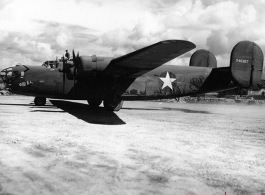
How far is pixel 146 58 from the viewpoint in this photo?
37.3 feet

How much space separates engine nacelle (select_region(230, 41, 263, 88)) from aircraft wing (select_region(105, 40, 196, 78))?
19.0ft

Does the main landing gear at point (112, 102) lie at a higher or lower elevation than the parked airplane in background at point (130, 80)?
lower

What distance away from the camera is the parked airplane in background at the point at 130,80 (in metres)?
14.8

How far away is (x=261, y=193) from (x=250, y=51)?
45.5ft

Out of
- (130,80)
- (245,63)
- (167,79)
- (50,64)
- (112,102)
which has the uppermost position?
(245,63)

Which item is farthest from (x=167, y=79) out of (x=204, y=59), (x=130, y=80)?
(x=204, y=59)

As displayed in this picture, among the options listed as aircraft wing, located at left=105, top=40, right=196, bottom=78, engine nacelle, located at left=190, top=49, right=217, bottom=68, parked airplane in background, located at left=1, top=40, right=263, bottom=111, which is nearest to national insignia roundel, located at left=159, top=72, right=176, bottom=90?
parked airplane in background, located at left=1, top=40, right=263, bottom=111

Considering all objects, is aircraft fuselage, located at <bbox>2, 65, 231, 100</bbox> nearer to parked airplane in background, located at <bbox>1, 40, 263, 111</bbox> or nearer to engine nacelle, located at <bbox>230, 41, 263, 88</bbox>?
parked airplane in background, located at <bbox>1, 40, 263, 111</bbox>

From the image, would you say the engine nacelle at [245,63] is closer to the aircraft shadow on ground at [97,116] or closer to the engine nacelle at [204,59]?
the engine nacelle at [204,59]

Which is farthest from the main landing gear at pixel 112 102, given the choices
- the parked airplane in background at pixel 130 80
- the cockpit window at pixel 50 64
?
the cockpit window at pixel 50 64

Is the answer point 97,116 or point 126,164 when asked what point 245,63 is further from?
point 126,164

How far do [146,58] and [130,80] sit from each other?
166 inches

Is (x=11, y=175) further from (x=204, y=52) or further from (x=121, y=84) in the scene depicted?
(x=204, y=52)

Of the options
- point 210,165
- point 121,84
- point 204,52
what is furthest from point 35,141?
point 204,52
